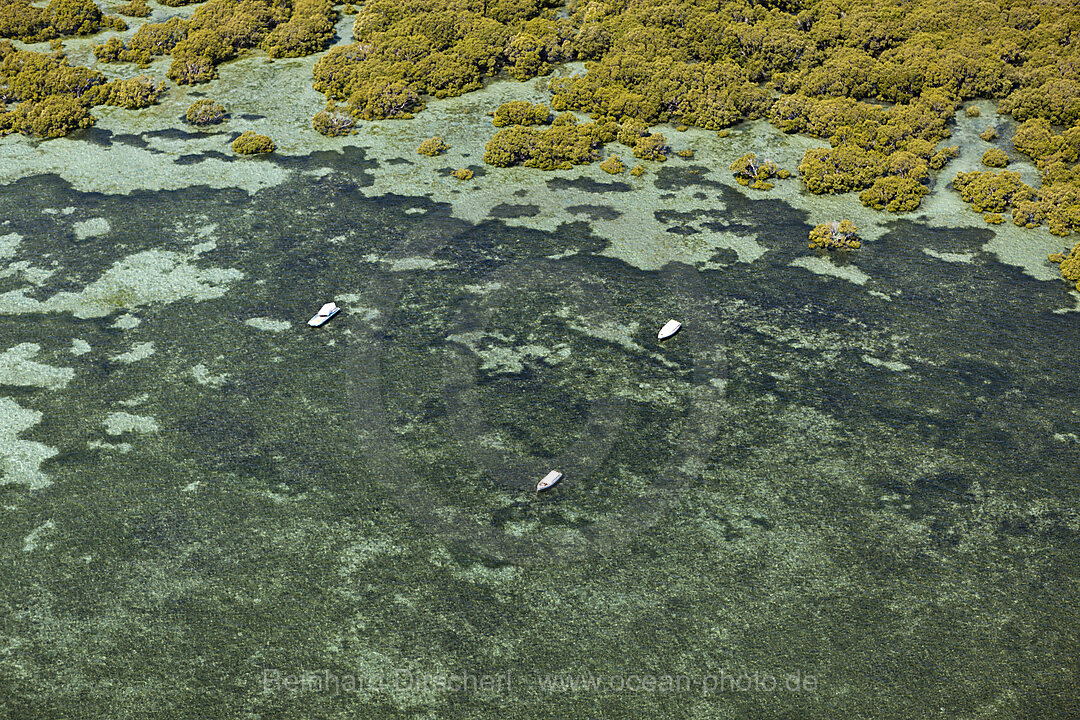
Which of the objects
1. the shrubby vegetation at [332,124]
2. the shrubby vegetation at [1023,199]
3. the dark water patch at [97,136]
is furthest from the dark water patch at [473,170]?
the shrubby vegetation at [1023,199]

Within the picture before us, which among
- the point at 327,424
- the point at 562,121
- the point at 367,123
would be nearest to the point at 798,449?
the point at 327,424

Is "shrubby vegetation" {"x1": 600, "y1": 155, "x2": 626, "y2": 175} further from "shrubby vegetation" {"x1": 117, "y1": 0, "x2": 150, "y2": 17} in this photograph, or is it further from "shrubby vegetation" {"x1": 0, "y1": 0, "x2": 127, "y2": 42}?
"shrubby vegetation" {"x1": 117, "y1": 0, "x2": 150, "y2": 17}

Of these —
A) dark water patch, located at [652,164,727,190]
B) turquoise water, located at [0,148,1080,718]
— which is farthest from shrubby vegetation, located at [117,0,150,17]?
dark water patch, located at [652,164,727,190]

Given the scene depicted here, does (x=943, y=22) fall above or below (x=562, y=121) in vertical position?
above

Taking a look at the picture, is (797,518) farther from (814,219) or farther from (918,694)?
(814,219)

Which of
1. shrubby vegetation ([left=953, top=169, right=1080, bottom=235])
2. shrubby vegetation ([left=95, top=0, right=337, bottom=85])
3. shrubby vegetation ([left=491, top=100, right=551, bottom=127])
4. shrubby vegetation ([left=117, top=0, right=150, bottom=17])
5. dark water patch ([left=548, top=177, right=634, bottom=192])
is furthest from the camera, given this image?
shrubby vegetation ([left=117, top=0, right=150, bottom=17])

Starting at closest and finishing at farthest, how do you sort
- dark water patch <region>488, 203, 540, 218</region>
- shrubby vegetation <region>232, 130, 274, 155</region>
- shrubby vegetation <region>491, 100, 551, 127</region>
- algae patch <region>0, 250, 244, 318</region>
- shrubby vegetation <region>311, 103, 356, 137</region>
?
1. algae patch <region>0, 250, 244, 318</region>
2. dark water patch <region>488, 203, 540, 218</region>
3. shrubby vegetation <region>232, 130, 274, 155</region>
4. shrubby vegetation <region>311, 103, 356, 137</region>
5. shrubby vegetation <region>491, 100, 551, 127</region>
